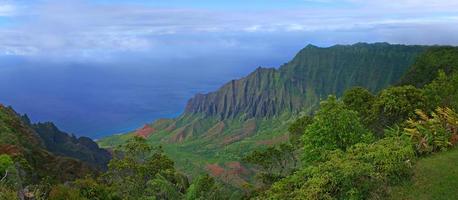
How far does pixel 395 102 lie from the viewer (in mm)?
38875

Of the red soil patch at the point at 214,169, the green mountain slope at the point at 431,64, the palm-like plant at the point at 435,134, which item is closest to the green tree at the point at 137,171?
the palm-like plant at the point at 435,134

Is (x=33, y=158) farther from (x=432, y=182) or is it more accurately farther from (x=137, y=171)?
(x=432, y=182)

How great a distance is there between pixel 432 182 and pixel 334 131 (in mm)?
9342

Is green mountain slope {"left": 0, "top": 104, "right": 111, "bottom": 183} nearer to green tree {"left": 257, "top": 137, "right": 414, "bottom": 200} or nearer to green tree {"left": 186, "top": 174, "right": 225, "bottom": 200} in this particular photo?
green tree {"left": 186, "top": 174, "right": 225, "bottom": 200}

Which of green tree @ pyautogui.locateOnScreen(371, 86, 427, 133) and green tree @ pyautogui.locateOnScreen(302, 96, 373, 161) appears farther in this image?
green tree @ pyautogui.locateOnScreen(371, 86, 427, 133)

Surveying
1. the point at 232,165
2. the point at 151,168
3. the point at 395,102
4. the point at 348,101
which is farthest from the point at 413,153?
the point at 232,165

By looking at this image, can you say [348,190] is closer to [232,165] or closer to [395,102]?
[395,102]

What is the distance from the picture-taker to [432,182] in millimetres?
20875

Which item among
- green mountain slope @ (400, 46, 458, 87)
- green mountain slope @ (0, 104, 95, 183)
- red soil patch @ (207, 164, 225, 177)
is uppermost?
green mountain slope @ (400, 46, 458, 87)

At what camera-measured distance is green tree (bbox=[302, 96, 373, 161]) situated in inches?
1165

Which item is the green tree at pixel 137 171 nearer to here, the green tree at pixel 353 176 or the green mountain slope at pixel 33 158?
the green mountain slope at pixel 33 158

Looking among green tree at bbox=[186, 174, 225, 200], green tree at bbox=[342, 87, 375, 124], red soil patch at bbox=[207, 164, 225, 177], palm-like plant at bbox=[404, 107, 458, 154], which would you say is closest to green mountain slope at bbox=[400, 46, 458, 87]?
green tree at bbox=[342, 87, 375, 124]

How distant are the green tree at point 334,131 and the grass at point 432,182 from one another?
A: 19.9ft

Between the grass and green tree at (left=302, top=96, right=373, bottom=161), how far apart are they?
608 centimetres
